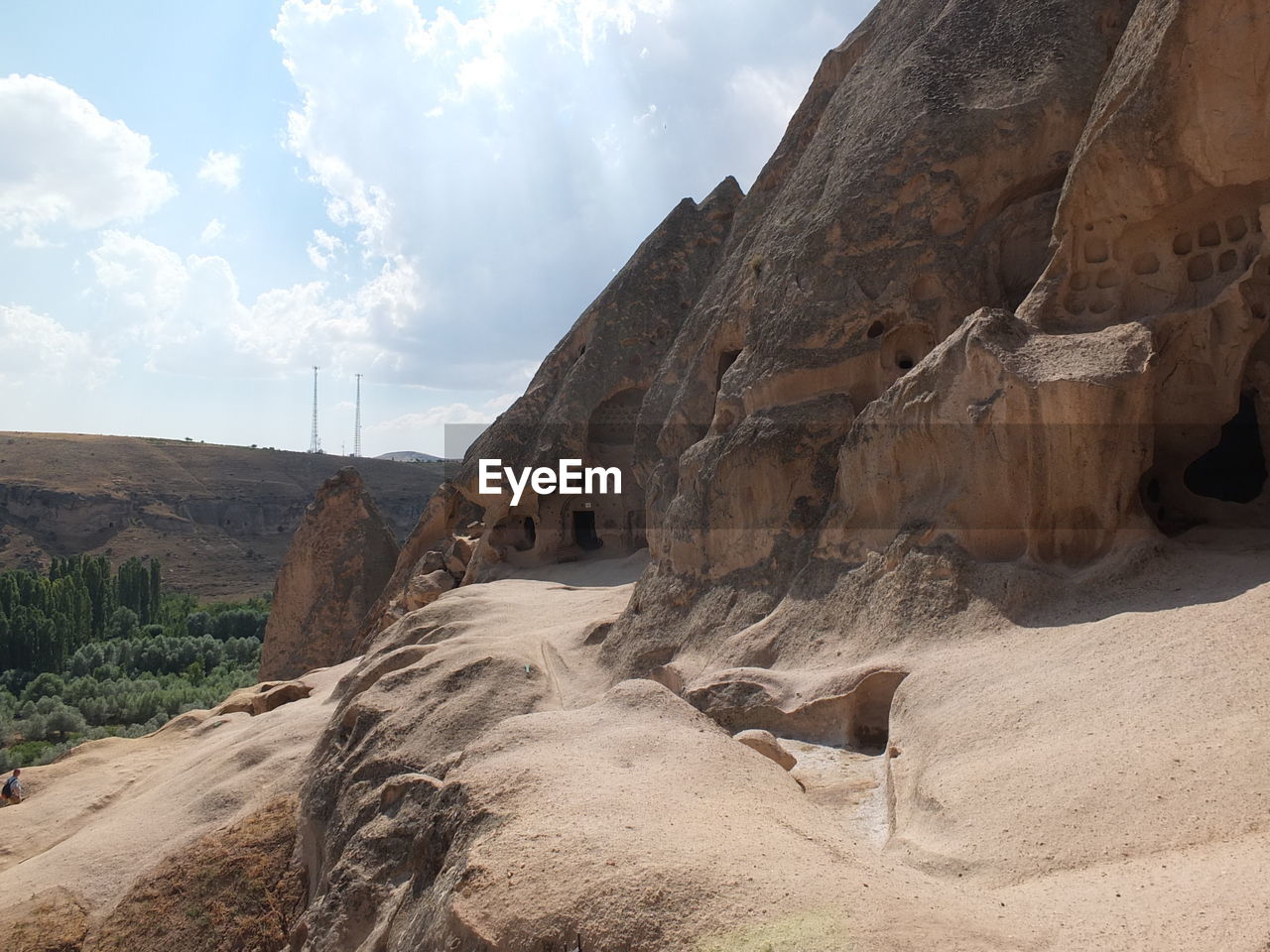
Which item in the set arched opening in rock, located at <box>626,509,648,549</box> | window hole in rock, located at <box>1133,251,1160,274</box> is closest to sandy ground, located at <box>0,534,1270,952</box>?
window hole in rock, located at <box>1133,251,1160,274</box>

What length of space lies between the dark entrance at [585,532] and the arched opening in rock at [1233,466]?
35.2 ft

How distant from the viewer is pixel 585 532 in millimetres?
17266

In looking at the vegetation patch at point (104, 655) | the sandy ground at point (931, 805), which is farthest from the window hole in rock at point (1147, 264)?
the vegetation patch at point (104, 655)

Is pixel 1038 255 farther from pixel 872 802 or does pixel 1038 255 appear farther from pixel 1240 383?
pixel 872 802

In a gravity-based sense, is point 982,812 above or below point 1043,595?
below

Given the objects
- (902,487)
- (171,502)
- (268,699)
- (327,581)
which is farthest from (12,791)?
(171,502)

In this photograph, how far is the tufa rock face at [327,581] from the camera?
59.6 feet

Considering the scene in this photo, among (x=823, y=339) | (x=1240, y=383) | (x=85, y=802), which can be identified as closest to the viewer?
(x=1240, y=383)

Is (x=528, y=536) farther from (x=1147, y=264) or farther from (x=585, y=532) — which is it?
(x=1147, y=264)

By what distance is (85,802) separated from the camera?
27.3 ft

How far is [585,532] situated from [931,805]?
14.1 m

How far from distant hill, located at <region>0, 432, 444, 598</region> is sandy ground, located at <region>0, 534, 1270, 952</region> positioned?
42.3m

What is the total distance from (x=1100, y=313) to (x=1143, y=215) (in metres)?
0.58

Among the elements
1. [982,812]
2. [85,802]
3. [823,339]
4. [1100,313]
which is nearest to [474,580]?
[85,802]
